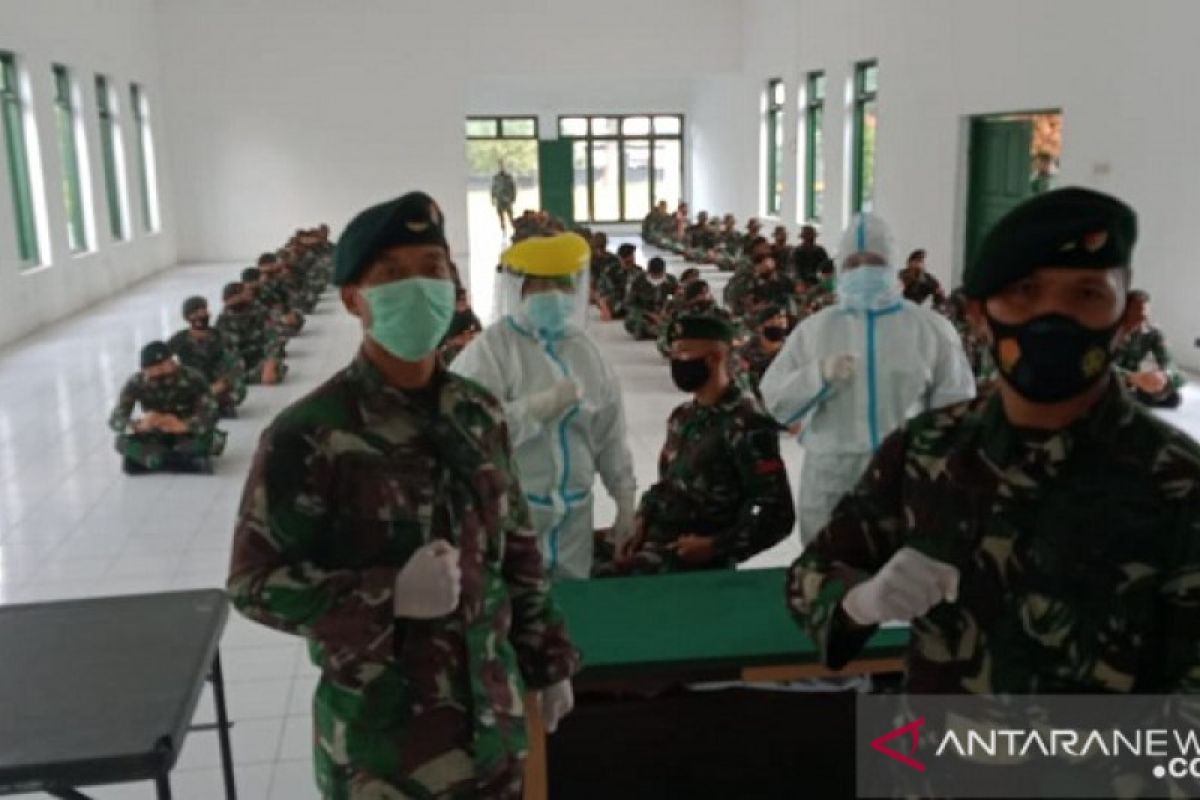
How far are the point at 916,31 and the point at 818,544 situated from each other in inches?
540

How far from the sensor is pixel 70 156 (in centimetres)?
1530

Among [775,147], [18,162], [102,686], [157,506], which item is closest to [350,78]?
[775,147]

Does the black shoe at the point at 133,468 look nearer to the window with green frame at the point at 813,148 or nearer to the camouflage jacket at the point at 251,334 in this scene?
the camouflage jacket at the point at 251,334

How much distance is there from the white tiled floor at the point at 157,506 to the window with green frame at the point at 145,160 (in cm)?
706

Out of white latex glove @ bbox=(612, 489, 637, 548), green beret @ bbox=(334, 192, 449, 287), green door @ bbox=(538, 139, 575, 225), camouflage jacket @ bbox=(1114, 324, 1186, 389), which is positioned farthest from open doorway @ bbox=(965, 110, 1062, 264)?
green door @ bbox=(538, 139, 575, 225)

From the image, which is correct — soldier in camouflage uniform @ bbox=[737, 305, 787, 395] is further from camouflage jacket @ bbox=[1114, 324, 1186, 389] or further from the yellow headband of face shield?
the yellow headband of face shield

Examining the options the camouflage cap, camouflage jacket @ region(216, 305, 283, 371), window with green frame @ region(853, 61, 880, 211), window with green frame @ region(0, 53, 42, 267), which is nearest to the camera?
the camouflage cap

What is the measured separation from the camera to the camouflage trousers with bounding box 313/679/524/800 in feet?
5.57

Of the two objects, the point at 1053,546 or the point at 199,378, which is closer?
the point at 1053,546

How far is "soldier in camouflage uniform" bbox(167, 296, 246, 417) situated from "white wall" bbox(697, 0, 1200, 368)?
714cm

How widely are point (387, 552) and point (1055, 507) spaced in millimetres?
921

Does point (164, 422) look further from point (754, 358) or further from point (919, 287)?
point (919, 287)

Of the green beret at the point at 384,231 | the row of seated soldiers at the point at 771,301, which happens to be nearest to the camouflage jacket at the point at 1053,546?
the green beret at the point at 384,231

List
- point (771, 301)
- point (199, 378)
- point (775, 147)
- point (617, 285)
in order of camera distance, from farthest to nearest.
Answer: point (775, 147)
point (617, 285)
point (771, 301)
point (199, 378)
